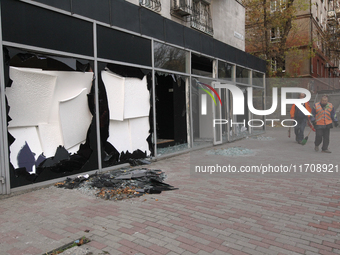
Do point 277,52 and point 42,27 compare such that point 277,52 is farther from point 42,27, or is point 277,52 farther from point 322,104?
point 42,27

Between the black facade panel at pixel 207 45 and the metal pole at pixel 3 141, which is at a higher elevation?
the black facade panel at pixel 207 45

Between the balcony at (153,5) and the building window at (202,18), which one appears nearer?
the balcony at (153,5)

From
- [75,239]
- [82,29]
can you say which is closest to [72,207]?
[75,239]

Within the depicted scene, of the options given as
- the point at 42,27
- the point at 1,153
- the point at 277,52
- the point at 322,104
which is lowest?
the point at 1,153

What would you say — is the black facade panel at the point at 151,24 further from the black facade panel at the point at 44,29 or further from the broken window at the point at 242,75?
the broken window at the point at 242,75

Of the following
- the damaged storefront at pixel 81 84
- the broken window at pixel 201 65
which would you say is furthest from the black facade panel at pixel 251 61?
the damaged storefront at pixel 81 84

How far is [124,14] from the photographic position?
730 cm

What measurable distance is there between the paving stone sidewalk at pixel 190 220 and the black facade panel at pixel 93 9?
378 cm

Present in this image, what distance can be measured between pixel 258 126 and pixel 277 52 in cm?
1095

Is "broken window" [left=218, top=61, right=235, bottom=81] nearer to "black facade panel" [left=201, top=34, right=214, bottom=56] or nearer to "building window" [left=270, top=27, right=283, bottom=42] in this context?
"black facade panel" [left=201, top=34, right=214, bottom=56]

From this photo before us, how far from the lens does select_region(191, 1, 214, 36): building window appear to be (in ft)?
38.8

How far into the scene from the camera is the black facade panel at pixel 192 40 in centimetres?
988

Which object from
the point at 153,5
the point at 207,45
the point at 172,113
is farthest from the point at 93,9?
the point at 207,45

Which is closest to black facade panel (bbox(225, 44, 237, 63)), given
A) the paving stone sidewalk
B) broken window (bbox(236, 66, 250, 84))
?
broken window (bbox(236, 66, 250, 84))
